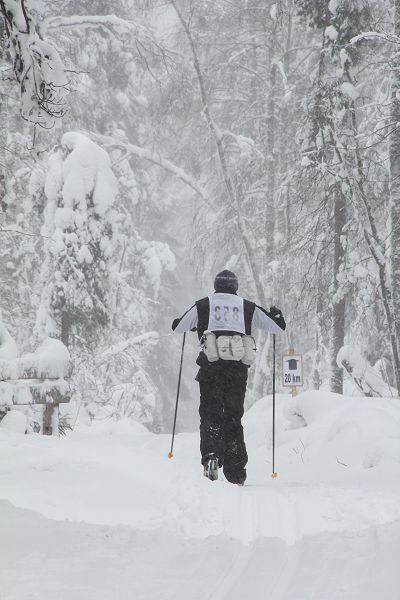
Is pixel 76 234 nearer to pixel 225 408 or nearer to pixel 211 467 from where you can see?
pixel 225 408

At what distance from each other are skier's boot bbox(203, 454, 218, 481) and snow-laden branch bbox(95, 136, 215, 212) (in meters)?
14.7

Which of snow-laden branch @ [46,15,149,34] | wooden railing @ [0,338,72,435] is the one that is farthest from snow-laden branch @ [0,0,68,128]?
snow-laden branch @ [46,15,149,34]

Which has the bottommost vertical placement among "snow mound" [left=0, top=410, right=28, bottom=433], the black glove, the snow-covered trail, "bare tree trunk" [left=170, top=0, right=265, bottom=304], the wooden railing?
the snow-covered trail

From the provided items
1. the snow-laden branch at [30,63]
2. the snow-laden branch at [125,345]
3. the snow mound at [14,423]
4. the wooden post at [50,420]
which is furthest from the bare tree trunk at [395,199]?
the snow-laden branch at [125,345]

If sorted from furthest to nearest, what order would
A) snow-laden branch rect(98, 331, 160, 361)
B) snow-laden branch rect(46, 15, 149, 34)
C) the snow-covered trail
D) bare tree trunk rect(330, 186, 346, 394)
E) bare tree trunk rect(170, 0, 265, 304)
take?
bare tree trunk rect(170, 0, 265, 304), snow-laden branch rect(98, 331, 160, 361), bare tree trunk rect(330, 186, 346, 394), snow-laden branch rect(46, 15, 149, 34), the snow-covered trail

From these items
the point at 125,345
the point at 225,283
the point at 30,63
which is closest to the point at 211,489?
the point at 225,283

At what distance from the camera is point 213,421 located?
611 cm

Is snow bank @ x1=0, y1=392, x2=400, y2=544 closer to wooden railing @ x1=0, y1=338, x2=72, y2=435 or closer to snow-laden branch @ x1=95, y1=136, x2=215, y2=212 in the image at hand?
wooden railing @ x1=0, y1=338, x2=72, y2=435

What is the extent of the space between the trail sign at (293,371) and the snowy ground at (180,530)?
245 inches

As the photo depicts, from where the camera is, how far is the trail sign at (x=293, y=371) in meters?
12.9

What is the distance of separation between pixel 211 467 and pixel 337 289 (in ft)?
26.8

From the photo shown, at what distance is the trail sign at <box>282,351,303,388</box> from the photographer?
42.4 feet

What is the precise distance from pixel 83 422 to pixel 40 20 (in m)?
10.0

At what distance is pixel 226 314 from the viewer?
A: 20.6ft
